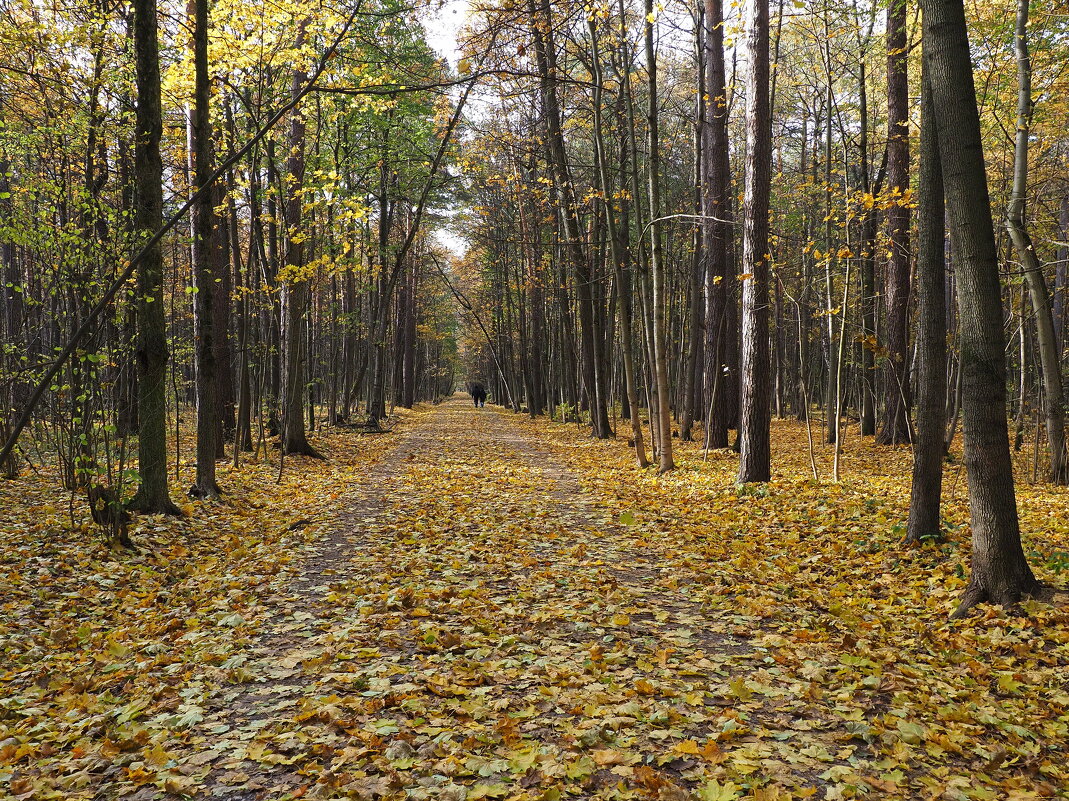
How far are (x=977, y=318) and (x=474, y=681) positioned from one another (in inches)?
172

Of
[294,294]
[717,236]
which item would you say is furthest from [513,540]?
[717,236]

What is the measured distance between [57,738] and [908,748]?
4.30m

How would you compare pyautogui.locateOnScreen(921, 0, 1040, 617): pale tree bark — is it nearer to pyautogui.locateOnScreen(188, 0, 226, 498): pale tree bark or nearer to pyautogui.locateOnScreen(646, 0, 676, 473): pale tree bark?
pyautogui.locateOnScreen(646, 0, 676, 473): pale tree bark

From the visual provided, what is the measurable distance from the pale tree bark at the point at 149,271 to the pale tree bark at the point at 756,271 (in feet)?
26.2

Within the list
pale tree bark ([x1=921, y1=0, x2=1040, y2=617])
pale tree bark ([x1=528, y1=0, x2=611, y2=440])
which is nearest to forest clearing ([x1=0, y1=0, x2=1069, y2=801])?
pale tree bark ([x1=921, y1=0, x2=1040, y2=617])

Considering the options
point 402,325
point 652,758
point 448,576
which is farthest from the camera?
point 402,325

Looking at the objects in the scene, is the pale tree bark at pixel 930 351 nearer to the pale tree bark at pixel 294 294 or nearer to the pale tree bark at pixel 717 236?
the pale tree bark at pixel 717 236

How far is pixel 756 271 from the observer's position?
385 inches

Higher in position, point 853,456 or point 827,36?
point 827,36

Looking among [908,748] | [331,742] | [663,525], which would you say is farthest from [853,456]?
[331,742]

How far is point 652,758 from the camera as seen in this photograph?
306 cm

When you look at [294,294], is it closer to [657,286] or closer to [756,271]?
[657,286]

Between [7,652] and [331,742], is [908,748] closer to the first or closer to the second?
[331,742]

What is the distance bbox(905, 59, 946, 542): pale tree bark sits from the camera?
6328 millimetres
